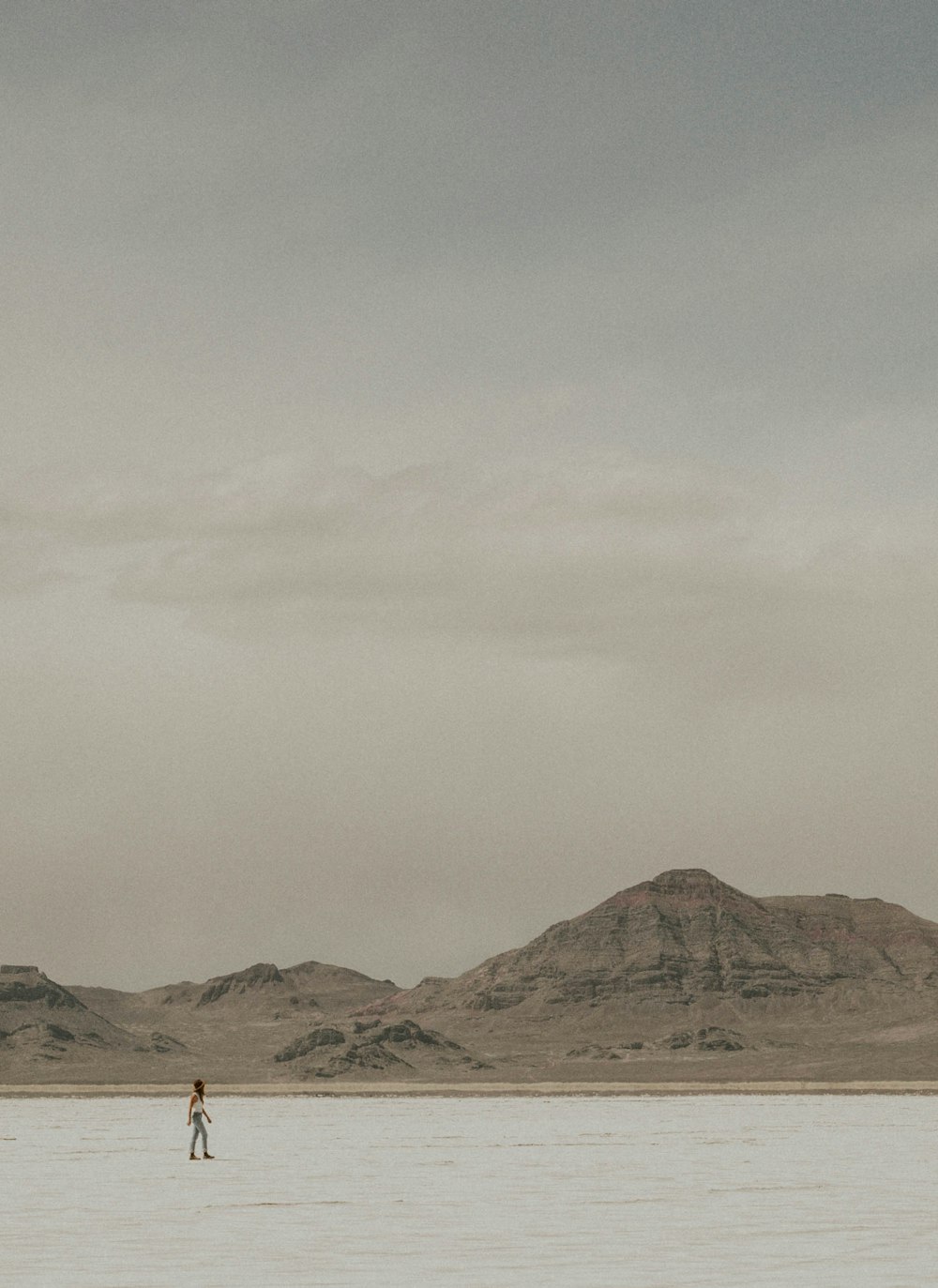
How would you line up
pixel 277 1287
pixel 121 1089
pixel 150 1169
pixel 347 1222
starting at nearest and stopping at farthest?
1. pixel 277 1287
2. pixel 347 1222
3. pixel 150 1169
4. pixel 121 1089

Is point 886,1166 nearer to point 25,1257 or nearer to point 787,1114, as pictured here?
point 25,1257

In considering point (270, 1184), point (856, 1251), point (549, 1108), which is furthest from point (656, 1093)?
point (856, 1251)

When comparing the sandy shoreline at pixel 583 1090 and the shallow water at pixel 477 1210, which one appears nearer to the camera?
the shallow water at pixel 477 1210

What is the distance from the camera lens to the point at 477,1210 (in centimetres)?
3200

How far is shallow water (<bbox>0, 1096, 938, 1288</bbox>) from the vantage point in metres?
22.7

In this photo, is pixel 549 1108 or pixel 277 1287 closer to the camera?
pixel 277 1287

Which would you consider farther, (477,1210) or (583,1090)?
(583,1090)

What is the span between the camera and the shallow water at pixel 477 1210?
2269cm

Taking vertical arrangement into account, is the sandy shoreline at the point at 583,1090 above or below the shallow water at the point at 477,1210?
above

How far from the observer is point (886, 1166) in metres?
46.2

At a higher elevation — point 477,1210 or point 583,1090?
point 583,1090

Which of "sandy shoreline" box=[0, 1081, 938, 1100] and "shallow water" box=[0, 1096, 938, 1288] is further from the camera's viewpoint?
"sandy shoreline" box=[0, 1081, 938, 1100]

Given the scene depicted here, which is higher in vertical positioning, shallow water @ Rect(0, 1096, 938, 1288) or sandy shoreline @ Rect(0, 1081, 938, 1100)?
Result: sandy shoreline @ Rect(0, 1081, 938, 1100)

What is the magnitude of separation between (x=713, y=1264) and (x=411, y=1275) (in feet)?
13.9
